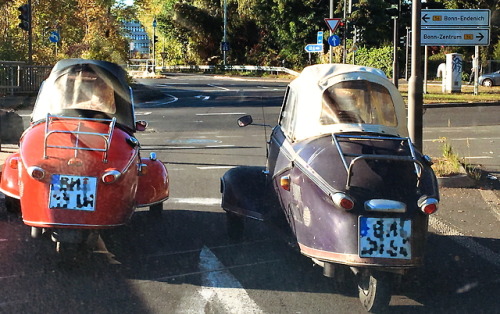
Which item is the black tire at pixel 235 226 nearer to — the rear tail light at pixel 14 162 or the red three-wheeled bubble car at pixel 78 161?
the red three-wheeled bubble car at pixel 78 161

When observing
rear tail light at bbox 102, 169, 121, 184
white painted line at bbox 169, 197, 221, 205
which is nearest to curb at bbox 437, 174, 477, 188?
white painted line at bbox 169, 197, 221, 205

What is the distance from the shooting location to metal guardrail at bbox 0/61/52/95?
2741cm

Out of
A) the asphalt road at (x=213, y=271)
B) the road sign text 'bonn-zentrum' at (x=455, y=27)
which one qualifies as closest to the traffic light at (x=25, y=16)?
the road sign text 'bonn-zentrum' at (x=455, y=27)

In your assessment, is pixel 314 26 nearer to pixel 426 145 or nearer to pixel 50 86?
pixel 426 145

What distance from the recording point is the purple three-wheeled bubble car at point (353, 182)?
534 centimetres

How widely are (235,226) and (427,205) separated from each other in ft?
8.90

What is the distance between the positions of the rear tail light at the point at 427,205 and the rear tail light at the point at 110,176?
8.67 feet

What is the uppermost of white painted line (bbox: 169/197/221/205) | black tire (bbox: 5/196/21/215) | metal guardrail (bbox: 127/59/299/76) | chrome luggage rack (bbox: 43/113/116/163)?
metal guardrail (bbox: 127/59/299/76)

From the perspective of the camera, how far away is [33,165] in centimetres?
629

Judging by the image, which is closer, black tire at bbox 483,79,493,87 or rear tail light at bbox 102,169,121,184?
rear tail light at bbox 102,169,121,184

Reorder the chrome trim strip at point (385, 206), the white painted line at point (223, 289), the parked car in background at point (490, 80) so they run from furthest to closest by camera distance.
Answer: the parked car in background at point (490, 80) < the white painted line at point (223, 289) < the chrome trim strip at point (385, 206)

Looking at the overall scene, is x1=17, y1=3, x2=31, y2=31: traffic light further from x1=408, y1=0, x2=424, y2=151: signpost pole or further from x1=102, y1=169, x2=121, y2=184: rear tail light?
x1=102, y1=169, x2=121, y2=184: rear tail light

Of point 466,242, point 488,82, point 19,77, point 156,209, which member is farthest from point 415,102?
point 488,82

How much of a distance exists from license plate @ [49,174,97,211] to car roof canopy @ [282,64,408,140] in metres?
1.91
